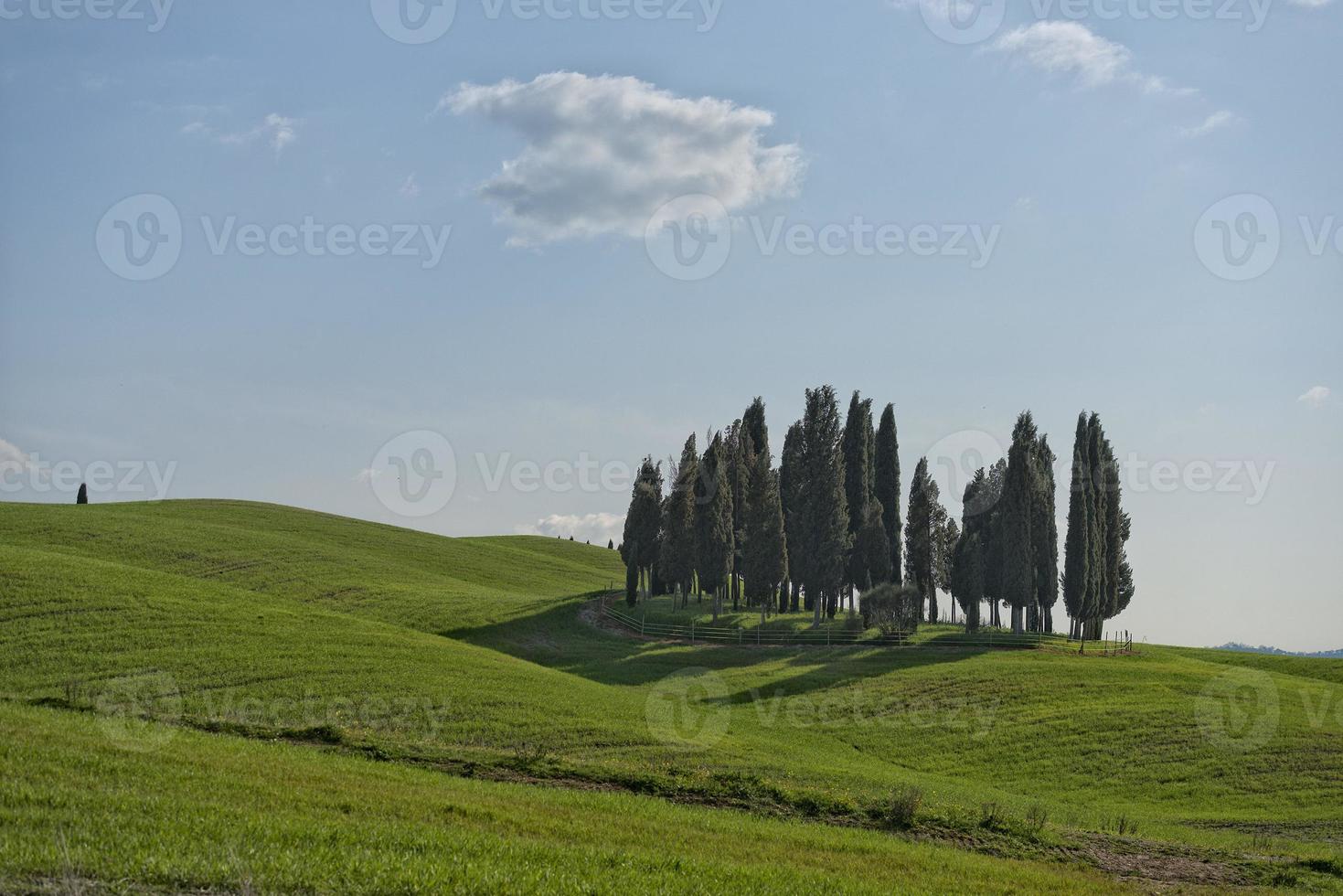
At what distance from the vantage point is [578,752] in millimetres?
32406

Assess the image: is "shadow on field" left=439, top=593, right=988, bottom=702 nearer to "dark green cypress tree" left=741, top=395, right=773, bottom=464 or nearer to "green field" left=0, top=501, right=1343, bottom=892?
"green field" left=0, top=501, right=1343, bottom=892

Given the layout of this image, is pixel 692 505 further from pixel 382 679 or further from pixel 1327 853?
pixel 1327 853

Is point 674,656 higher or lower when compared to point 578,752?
higher

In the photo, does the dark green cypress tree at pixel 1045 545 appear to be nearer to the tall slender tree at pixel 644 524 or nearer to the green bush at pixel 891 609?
the green bush at pixel 891 609

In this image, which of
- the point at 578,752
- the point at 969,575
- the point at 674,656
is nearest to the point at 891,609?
the point at 969,575

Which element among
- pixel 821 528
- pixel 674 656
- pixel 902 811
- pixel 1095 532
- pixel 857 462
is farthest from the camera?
pixel 857 462

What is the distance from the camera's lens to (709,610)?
263 ft

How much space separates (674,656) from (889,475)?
103 feet

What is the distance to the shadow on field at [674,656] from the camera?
55.6 metres

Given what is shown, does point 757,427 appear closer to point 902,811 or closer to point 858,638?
point 858,638

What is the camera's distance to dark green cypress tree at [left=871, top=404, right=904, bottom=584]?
8400 cm

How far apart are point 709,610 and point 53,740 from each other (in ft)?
201

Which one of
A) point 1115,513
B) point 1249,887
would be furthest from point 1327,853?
point 1115,513

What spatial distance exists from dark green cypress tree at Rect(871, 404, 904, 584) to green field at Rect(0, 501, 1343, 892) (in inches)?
760
